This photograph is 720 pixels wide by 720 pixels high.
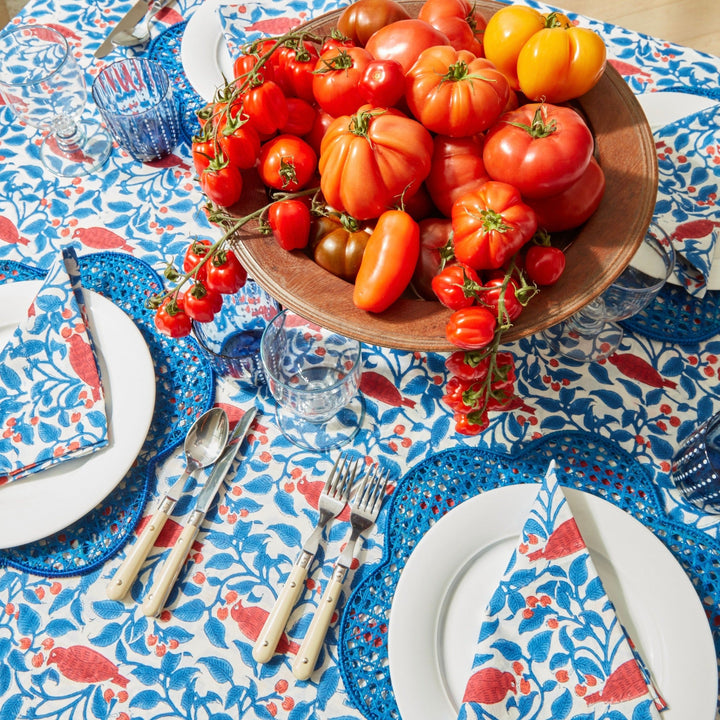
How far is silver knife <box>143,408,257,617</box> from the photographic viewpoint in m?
0.82

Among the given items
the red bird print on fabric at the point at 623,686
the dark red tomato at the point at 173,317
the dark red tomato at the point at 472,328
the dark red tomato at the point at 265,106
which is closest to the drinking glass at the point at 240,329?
the dark red tomato at the point at 173,317

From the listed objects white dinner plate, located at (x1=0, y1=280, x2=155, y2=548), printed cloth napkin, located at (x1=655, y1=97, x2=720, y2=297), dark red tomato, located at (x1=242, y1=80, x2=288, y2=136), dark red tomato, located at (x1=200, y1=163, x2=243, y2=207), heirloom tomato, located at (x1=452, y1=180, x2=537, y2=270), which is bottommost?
white dinner plate, located at (x1=0, y1=280, x2=155, y2=548)

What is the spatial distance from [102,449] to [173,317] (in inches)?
8.6

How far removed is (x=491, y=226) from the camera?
711 mm

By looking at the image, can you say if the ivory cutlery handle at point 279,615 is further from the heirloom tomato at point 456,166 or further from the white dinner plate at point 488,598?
the heirloom tomato at point 456,166

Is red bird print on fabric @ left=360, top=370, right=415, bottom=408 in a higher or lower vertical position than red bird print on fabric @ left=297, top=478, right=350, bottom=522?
higher

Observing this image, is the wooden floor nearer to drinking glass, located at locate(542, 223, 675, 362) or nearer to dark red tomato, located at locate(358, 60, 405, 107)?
drinking glass, located at locate(542, 223, 675, 362)

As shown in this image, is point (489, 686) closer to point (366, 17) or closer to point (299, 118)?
point (299, 118)

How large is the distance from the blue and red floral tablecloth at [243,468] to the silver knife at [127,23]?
0.90 ft

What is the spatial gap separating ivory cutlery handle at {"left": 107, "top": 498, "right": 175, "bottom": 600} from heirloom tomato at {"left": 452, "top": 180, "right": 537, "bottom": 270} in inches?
21.0

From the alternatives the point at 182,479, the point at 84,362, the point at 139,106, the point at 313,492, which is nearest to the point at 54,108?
the point at 139,106

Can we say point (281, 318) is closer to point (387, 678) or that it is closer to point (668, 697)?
point (387, 678)

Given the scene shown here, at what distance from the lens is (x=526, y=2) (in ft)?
4.38

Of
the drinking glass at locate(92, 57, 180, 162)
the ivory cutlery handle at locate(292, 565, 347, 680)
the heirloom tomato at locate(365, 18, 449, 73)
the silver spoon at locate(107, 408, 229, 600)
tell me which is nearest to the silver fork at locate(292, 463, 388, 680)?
the ivory cutlery handle at locate(292, 565, 347, 680)
